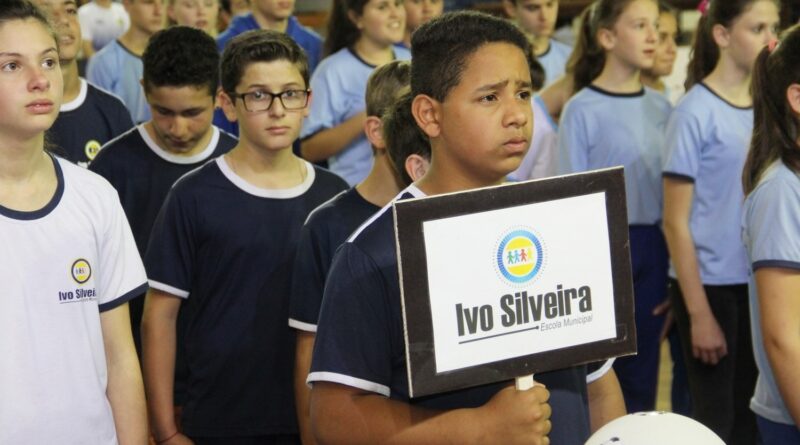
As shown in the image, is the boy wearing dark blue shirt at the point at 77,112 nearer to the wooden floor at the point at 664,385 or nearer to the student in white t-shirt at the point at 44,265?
the student in white t-shirt at the point at 44,265

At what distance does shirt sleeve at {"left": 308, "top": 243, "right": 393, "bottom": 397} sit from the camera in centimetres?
209

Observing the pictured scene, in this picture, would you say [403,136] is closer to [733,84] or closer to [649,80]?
[733,84]

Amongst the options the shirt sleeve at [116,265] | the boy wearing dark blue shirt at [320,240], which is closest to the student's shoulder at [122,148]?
the boy wearing dark blue shirt at [320,240]

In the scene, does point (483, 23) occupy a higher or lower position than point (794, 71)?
higher

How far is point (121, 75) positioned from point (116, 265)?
309cm

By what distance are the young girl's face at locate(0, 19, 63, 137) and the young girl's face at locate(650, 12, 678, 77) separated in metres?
3.59

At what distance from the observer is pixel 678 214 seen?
4254mm

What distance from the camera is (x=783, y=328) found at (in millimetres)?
2668

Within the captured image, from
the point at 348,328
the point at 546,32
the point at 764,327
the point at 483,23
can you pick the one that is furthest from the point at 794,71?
the point at 546,32

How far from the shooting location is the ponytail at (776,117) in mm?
2861

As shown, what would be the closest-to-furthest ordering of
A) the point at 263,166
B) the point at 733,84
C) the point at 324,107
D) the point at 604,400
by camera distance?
the point at 604,400 < the point at 263,166 < the point at 733,84 < the point at 324,107

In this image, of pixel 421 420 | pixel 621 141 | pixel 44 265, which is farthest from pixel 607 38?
pixel 421 420

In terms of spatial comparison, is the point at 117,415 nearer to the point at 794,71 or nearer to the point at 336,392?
the point at 336,392

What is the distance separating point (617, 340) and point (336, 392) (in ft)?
1.58
